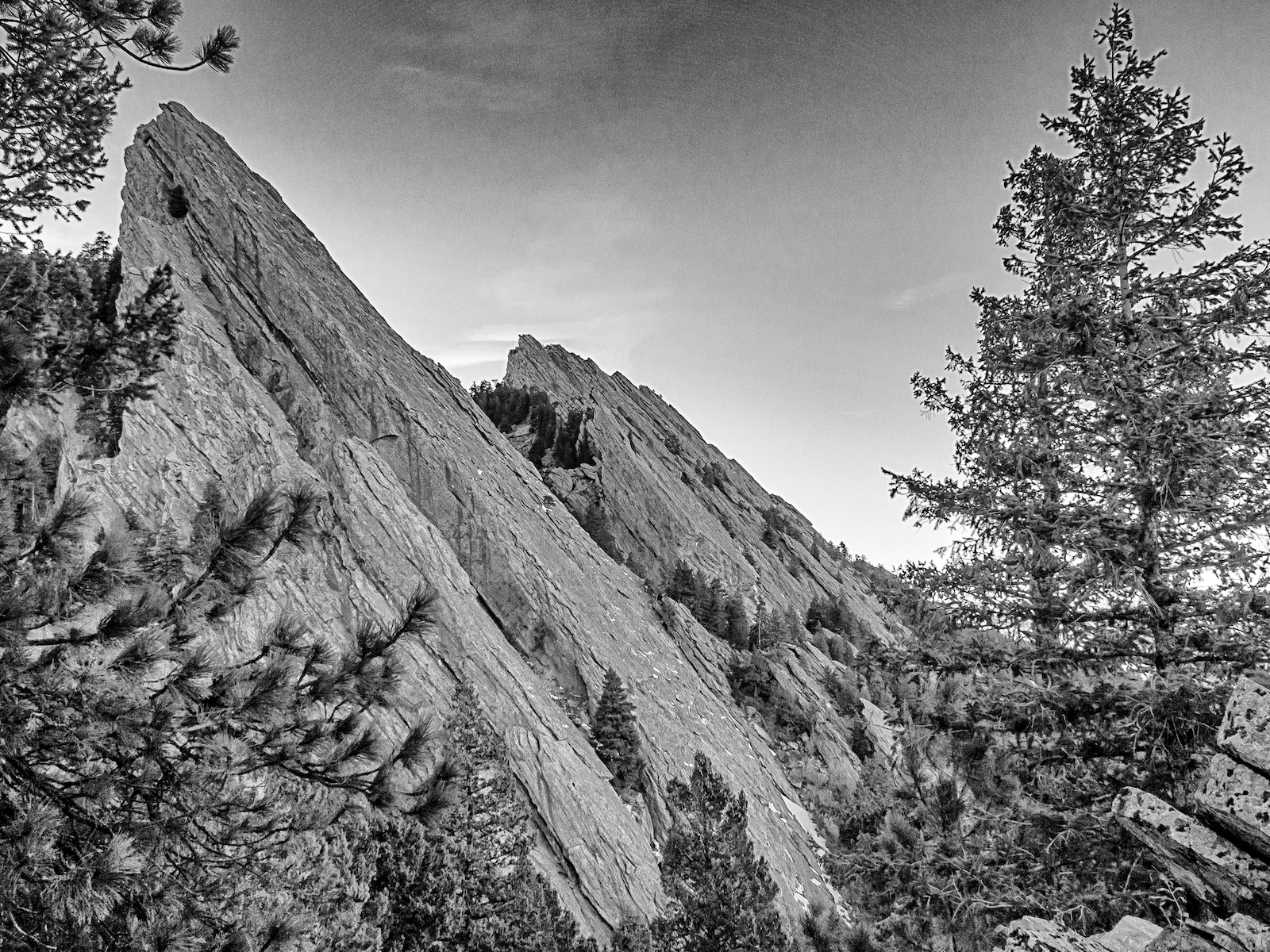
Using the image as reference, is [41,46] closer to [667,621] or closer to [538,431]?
[667,621]

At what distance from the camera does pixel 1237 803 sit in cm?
330

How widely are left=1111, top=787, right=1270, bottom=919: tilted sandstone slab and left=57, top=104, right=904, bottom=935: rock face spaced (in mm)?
17542

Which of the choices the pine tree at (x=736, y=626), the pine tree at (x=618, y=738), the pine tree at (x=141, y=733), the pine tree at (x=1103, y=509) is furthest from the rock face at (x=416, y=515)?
the pine tree at (x=1103, y=509)

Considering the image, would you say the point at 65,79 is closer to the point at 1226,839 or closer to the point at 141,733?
the point at 141,733

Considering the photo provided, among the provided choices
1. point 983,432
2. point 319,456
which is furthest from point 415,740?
point 319,456

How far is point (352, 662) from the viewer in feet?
14.9

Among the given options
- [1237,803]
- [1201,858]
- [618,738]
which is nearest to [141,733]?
[1201,858]

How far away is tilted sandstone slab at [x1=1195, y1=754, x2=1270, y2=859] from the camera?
3.21 meters

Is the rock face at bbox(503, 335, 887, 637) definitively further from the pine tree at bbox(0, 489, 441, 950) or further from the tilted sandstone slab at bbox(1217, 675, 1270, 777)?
the pine tree at bbox(0, 489, 441, 950)

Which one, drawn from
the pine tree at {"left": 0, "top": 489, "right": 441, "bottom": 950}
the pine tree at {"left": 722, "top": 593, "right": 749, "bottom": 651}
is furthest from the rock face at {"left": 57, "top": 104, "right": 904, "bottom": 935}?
the pine tree at {"left": 0, "top": 489, "right": 441, "bottom": 950}

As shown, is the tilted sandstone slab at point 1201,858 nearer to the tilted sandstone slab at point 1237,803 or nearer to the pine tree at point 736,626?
the tilted sandstone slab at point 1237,803

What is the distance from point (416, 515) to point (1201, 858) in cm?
2808

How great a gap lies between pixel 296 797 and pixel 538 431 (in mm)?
58241

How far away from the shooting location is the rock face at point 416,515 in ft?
68.7
